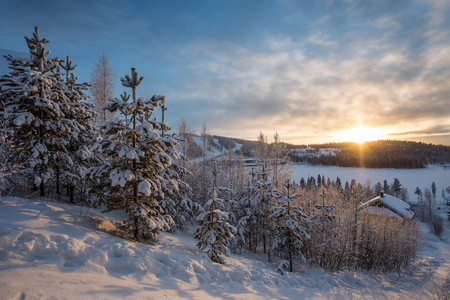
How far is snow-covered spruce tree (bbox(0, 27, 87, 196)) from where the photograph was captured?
26.5 feet

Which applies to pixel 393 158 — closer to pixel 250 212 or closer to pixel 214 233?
pixel 250 212

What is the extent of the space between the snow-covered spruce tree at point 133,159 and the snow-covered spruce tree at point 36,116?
3.53m

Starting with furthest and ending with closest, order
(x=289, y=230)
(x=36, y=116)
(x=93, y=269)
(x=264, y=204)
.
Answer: (x=264, y=204) < (x=289, y=230) < (x=36, y=116) < (x=93, y=269)

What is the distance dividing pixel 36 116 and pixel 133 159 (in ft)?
18.9

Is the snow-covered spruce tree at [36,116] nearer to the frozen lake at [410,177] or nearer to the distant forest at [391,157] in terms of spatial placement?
the frozen lake at [410,177]

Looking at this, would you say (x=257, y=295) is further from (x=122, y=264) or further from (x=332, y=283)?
(x=332, y=283)

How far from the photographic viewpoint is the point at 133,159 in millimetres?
6992

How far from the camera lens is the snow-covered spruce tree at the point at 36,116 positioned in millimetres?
8070

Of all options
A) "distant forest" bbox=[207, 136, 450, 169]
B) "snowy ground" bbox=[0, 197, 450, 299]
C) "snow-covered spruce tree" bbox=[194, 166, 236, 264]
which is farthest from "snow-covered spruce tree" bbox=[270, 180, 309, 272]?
"distant forest" bbox=[207, 136, 450, 169]

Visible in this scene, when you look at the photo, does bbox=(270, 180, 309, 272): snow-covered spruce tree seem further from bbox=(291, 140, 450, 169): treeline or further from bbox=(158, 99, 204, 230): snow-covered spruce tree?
bbox=(291, 140, 450, 169): treeline

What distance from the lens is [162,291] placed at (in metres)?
4.75

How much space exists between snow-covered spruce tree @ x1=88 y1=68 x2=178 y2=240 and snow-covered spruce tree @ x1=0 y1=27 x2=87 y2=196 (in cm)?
353

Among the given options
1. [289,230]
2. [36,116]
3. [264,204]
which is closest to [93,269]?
[36,116]

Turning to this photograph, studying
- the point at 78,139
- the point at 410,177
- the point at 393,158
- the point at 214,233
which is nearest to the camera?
the point at 214,233
